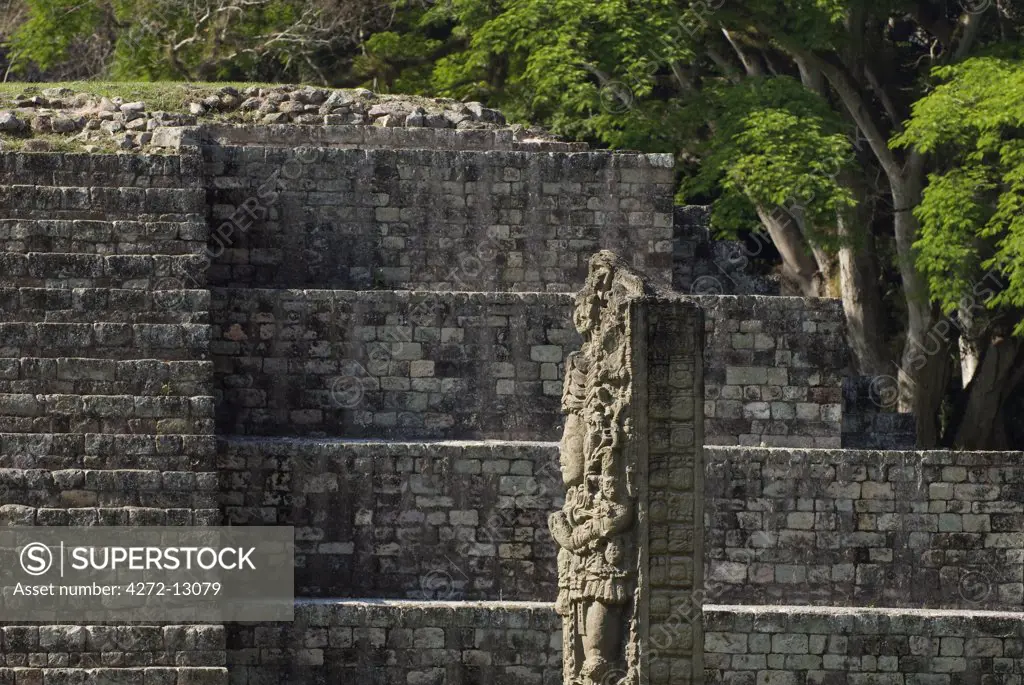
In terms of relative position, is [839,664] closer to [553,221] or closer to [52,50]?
[553,221]

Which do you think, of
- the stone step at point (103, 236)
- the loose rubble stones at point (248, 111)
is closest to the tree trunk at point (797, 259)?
the loose rubble stones at point (248, 111)

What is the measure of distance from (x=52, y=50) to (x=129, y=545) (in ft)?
38.0

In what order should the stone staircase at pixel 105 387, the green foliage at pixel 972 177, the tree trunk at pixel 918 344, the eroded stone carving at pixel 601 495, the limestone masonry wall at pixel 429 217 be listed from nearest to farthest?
the eroded stone carving at pixel 601 495, the stone staircase at pixel 105 387, the limestone masonry wall at pixel 429 217, the green foliage at pixel 972 177, the tree trunk at pixel 918 344

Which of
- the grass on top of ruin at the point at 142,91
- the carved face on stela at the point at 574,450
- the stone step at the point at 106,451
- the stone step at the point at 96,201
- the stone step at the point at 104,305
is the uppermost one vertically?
the grass on top of ruin at the point at 142,91

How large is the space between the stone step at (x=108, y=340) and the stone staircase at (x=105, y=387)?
1 cm

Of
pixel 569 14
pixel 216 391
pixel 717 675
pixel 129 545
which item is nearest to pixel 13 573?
pixel 129 545

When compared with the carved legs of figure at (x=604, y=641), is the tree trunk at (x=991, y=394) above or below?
above

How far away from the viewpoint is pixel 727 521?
25281 millimetres

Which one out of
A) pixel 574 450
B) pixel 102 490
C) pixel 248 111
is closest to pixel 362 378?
pixel 102 490

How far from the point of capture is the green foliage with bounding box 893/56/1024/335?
30594mm

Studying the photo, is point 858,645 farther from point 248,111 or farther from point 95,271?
point 248,111

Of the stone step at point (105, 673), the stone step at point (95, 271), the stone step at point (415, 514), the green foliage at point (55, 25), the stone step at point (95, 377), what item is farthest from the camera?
the green foliage at point (55, 25)

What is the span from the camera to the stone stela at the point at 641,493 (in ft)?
63.1

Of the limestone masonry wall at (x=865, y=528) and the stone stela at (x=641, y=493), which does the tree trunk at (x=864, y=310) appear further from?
the stone stela at (x=641, y=493)
